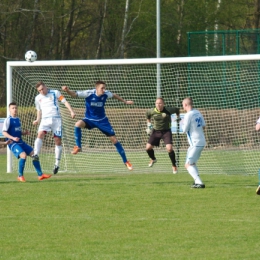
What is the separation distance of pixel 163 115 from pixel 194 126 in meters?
3.76

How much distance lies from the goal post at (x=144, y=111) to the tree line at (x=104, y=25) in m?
14.3

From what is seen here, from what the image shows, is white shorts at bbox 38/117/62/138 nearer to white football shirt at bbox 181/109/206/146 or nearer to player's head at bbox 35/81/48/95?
player's head at bbox 35/81/48/95

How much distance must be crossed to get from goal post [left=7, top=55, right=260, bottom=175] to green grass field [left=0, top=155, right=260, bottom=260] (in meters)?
3.44

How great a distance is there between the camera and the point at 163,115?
17203 millimetres

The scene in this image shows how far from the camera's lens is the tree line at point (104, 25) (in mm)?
36406

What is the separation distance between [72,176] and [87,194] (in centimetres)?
342

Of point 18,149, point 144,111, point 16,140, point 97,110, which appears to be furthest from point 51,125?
point 144,111

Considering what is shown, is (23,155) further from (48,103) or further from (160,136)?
(160,136)

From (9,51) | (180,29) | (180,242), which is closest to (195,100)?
(180,242)

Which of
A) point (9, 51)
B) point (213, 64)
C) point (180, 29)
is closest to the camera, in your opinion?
point (213, 64)

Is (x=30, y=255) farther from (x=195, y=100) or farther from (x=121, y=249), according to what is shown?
(x=195, y=100)

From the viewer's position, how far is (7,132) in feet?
50.1

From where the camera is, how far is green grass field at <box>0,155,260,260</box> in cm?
828

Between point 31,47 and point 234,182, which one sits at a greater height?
point 31,47
